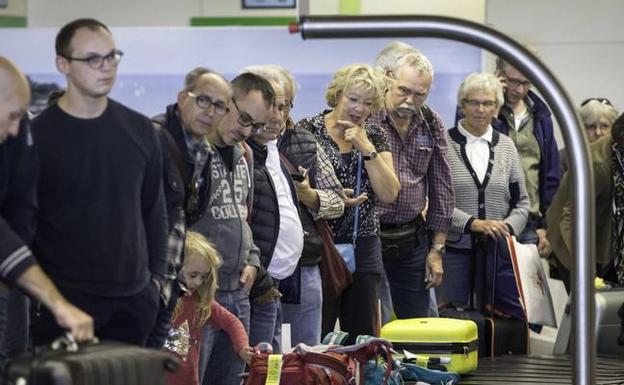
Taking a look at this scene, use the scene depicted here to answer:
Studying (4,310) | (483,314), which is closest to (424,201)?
(483,314)

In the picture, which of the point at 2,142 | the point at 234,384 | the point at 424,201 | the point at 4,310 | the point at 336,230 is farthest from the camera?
the point at 424,201

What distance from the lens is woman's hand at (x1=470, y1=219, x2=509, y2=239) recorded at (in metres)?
7.48

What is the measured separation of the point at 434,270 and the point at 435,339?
2.70 ft

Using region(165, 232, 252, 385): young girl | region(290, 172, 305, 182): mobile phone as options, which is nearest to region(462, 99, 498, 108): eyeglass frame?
region(290, 172, 305, 182): mobile phone

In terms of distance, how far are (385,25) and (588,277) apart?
0.56 m

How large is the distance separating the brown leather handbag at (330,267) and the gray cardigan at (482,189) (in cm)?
136

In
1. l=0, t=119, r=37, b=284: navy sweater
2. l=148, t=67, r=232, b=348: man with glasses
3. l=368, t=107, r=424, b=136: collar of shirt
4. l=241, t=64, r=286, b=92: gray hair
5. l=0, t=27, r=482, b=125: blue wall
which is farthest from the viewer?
l=0, t=27, r=482, b=125: blue wall

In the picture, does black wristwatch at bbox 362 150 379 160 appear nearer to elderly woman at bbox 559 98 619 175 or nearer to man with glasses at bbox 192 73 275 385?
man with glasses at bbox 192 73 275 385

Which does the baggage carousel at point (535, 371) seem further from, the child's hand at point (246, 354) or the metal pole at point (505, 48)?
the metal pole at point (505, 48)

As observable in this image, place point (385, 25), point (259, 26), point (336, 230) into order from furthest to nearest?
point (259, 26)
point (336, 230)
point (385, 25)

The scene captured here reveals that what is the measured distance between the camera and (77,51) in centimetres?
429

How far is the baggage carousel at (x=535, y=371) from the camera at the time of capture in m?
5.52

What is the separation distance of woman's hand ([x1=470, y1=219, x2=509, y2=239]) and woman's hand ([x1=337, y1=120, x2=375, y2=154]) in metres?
1.20

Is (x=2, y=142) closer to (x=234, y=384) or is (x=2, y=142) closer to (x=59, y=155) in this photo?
(x=59, y=155)
